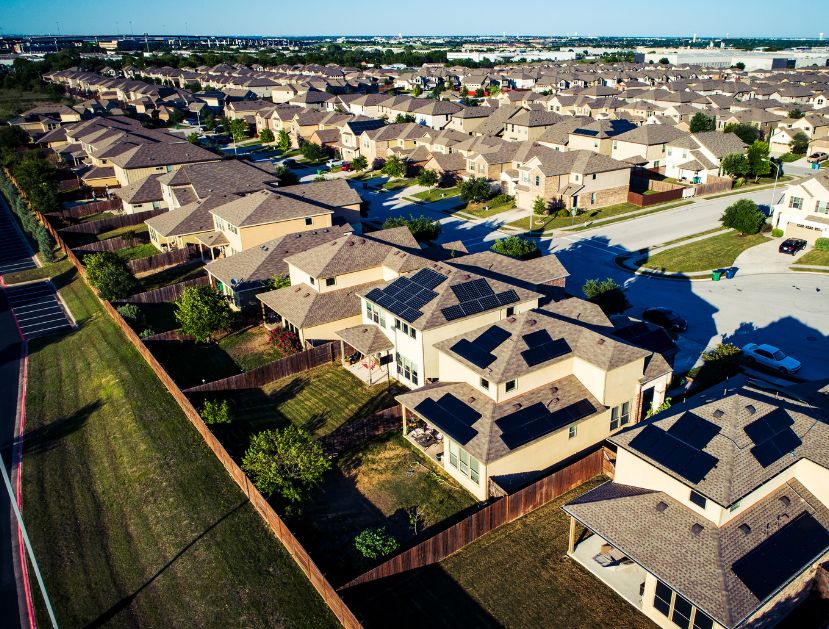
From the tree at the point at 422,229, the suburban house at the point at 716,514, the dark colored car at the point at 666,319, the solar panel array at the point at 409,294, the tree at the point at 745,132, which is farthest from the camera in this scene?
the tree at the point at 745,132

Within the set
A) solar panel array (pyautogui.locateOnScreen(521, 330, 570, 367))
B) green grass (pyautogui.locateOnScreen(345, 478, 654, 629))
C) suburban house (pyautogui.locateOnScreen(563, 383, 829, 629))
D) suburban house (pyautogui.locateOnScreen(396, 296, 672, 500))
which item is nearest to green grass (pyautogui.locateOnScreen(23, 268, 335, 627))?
green grass (pyautogui.locateOnScreen(345, 478, 654, 629))

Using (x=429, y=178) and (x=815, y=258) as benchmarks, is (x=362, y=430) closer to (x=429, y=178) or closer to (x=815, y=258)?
(x=815, y=258)

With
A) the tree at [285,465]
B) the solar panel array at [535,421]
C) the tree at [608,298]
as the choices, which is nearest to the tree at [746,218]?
the tree at [608,298]

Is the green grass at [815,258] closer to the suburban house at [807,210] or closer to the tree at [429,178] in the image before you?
the suburban house at [807,210]

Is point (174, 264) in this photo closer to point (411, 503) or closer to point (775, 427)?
point (411, 503)

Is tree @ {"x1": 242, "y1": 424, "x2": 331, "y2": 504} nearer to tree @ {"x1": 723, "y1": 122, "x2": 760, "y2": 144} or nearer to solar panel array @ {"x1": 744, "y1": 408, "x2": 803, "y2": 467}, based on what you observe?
solar panel array @ {"x1": 744, "y1": 408, "x2": 803, "y2": 467}

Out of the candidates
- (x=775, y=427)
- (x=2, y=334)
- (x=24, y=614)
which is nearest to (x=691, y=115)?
(x=775, y=427)
